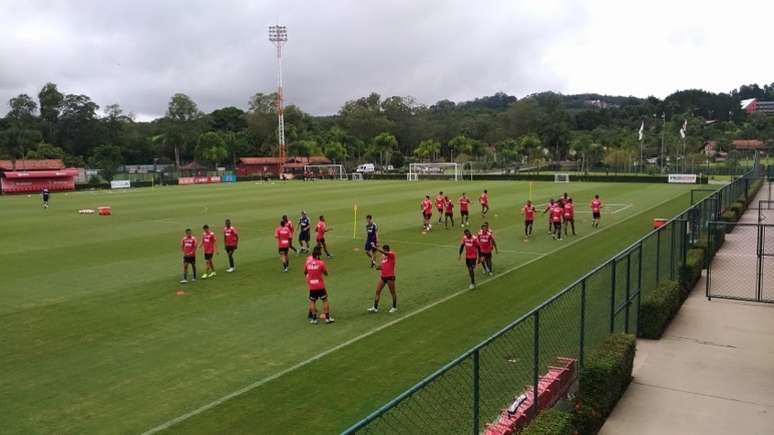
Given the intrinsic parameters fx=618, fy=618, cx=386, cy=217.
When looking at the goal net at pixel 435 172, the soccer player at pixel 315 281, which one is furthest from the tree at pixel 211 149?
the soccer player at pixel 315 281

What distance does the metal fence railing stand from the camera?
7562 millimetres

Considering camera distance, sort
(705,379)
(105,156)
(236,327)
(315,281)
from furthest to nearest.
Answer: (105,156), (236,327), (315,281), (705,379)

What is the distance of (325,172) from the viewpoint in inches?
4129

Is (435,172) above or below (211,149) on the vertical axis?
below

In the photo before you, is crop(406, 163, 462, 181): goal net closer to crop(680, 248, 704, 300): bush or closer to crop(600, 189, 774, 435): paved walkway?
crop(680, 248, 704, 300): bush

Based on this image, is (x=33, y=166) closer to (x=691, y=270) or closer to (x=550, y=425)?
(x=691, y=270)

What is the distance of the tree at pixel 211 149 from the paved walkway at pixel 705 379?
9949 centimetres

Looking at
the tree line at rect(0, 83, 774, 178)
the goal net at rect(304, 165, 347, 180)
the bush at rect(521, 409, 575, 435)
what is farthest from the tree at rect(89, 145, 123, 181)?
the bush at rect(521, 409, 575, 435)

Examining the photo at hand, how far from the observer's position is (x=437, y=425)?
8461 mm

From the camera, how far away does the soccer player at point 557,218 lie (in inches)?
1012

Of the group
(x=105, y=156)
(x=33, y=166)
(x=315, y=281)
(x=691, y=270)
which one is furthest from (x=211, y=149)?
(x=691, y=270)

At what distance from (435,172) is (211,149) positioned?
4093 centimetres

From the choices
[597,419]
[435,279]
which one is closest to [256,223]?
[435,279]

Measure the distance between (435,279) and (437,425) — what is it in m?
9.90
